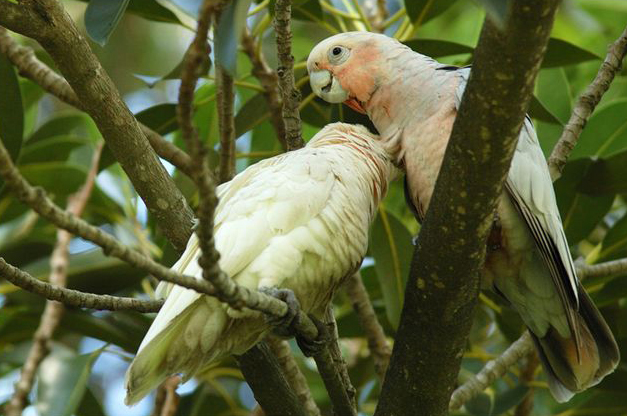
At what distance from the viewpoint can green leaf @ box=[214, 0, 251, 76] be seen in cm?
143

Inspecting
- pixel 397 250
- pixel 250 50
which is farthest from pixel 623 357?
pixel 250 50

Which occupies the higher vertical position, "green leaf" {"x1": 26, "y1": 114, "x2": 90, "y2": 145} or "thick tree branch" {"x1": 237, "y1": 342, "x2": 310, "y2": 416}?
"green leaf" {"x1": 26, "y1": 114, "x2": 90, "y2": 145}

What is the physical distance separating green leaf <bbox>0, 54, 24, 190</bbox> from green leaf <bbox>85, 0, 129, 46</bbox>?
34.5 inches

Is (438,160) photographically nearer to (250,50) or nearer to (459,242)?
(459,242)

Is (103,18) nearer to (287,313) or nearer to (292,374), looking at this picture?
(287,313)

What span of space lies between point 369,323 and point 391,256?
264 mm

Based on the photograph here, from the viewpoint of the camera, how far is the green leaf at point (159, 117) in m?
2.85

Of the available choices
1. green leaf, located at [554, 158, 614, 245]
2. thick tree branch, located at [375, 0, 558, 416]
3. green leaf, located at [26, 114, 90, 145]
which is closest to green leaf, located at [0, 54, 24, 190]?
green leaf, located at [26, 114, 90, 145]

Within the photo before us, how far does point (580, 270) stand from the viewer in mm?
2576

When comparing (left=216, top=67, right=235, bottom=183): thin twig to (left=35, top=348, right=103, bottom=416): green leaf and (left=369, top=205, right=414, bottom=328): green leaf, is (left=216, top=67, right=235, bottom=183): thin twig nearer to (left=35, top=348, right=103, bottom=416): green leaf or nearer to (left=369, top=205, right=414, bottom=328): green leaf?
(left=369, top=205, right=414, bottom=328): green leaf

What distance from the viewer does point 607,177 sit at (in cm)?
277

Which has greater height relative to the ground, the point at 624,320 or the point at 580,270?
the point at 580,270

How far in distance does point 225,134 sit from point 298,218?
0.39 m

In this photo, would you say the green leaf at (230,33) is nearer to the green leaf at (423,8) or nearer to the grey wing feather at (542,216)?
the grey wing feather at (542,216)
